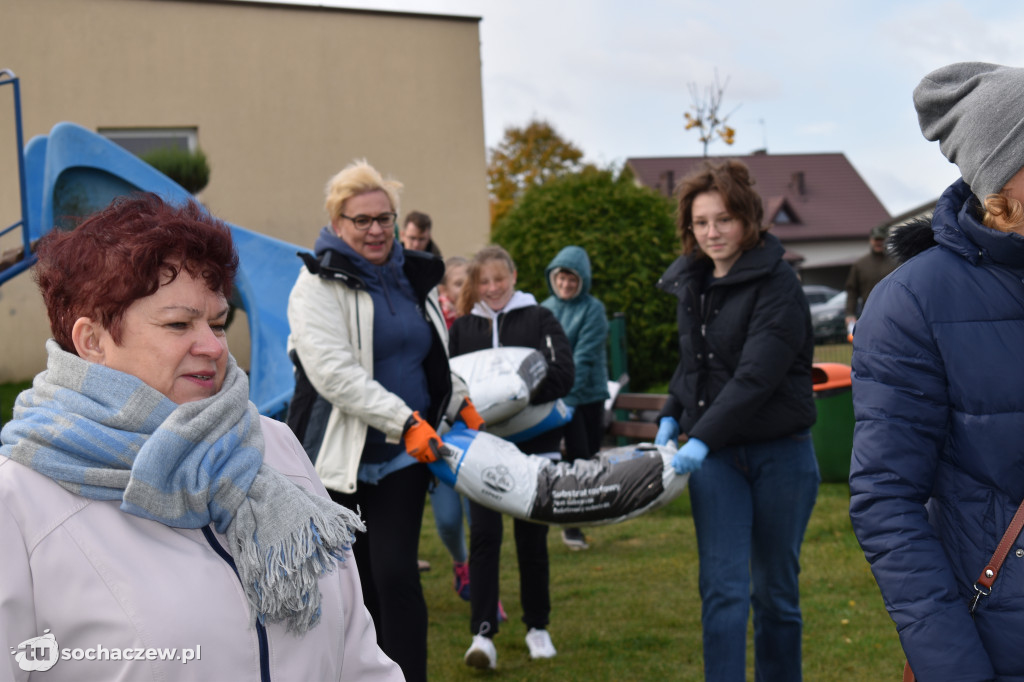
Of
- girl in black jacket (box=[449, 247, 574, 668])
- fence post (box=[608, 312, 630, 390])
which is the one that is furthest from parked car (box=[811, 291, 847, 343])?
girl in black jacket (box=[449, 247, 574, 668])

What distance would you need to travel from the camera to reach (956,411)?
2150 mm

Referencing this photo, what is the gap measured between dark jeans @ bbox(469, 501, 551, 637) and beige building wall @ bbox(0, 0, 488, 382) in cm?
1099

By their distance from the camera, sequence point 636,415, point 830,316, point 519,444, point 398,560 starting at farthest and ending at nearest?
1. point 830,316
2. point 636,415
3. point 519,444
4. point 398,560

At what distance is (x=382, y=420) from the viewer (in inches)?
152

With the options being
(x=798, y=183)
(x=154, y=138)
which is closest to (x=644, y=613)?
(x=154, y=138)

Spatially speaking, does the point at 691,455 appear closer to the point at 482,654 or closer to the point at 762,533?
the point at 762,533

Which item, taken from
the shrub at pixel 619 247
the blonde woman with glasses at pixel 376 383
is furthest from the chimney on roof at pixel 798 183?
the blonde woman with glasses at pixel 376 383

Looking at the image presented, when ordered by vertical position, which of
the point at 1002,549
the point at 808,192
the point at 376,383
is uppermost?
the point at 808,192

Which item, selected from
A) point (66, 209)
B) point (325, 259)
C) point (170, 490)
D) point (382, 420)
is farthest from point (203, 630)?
point (66, 209)

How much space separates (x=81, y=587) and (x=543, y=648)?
368 centimetres

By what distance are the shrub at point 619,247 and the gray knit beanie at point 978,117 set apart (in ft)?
30.9

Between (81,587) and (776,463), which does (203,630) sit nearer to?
(81,587)

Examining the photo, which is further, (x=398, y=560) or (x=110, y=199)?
(x=110, y=199)

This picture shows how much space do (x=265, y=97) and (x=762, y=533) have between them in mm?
13828
